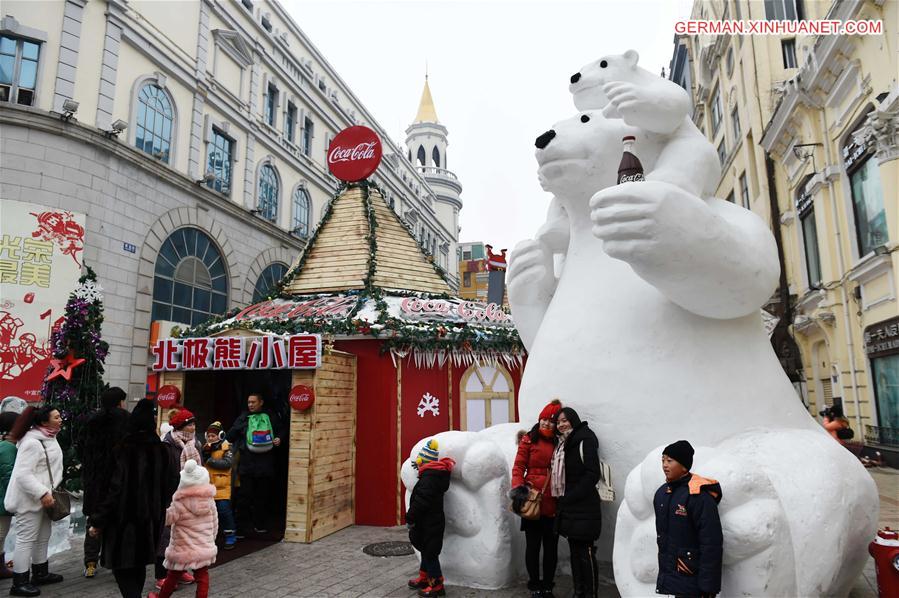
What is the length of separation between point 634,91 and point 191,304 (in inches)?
571

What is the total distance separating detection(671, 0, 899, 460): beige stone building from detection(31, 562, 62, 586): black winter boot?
1218 cm

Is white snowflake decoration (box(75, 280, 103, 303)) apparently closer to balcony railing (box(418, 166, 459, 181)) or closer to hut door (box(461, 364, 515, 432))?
hut door (box(461, 364, 515, 432))

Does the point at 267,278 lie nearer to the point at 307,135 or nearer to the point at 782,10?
the point at 307,135

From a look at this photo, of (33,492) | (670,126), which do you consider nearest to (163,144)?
(33,492)

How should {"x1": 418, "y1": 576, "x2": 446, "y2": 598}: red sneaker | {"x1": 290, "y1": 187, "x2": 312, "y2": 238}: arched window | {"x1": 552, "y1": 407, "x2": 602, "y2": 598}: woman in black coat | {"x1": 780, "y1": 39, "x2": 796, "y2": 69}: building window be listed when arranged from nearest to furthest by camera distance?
{"x1": 552, "y1": 407, "x2": 602, "y2": 598}: woman in black coat
{"x1": 418, "y1": 576, "x2": 446, "y2": 598}: red sneaker
{"x1": 780, "y1": 39, "x2": 796, "y2": 69}: building window
{"x1": 290, "y1": 187, "x2": 312, "y2": 238}: arched window

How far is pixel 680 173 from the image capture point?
3387 mm

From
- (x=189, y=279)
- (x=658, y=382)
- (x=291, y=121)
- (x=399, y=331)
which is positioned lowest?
(x=658, y=382)

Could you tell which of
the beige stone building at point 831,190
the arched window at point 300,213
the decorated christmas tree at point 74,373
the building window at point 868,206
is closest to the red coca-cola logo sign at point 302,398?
the decorated christmas tree at point 74,373

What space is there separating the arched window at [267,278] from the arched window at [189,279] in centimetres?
156

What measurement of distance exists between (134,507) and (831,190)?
46.3 feet

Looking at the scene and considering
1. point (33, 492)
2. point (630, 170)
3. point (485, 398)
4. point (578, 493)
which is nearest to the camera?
point (630, 170)

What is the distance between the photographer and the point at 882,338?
10.7m

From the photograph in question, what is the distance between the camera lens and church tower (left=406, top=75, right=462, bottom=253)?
41.5m

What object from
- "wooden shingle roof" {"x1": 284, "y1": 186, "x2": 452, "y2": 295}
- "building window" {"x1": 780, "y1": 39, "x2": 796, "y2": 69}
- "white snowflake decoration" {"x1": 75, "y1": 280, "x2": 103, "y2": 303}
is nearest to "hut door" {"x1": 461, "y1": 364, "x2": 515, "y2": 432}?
"wooden shingle roof" {"x1": 284, "y1": 186, "x2": 452, "y2": 295}
